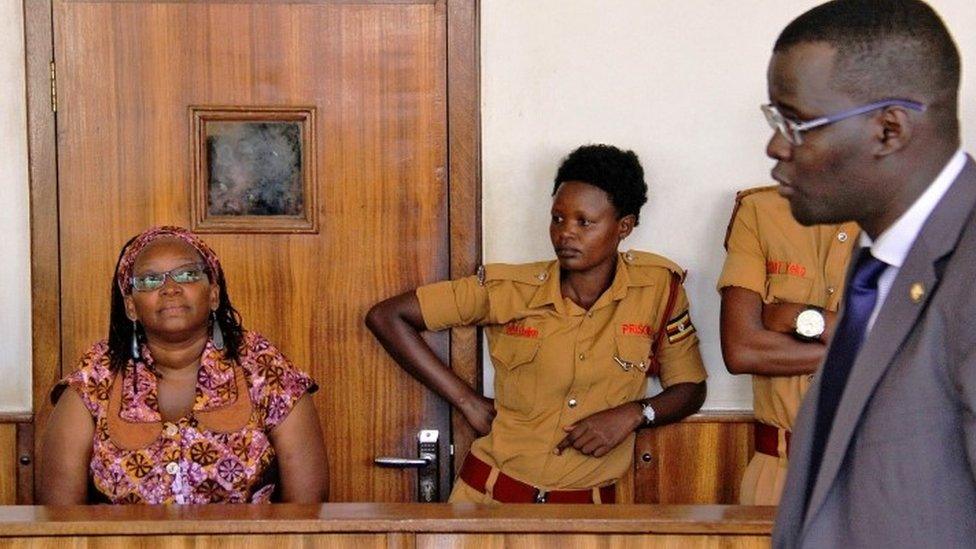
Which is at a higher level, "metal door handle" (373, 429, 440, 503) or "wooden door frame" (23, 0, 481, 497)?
"wooden door frame" (23, 0, 481, 497)

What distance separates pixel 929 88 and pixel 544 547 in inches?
50.8

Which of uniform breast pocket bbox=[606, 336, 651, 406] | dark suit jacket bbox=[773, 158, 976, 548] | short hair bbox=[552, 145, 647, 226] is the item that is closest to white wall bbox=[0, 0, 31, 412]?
short hair bbox=[552, 145, 647, 226]

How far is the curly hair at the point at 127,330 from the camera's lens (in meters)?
3.12

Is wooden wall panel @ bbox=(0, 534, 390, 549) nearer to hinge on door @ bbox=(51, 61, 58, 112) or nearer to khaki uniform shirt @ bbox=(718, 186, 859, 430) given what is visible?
khaki uniform shirt @ bbox=(718, 186, 859, 430)

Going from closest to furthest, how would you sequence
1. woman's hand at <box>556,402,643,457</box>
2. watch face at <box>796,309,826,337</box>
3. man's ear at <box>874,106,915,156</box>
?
man's ear at <box>874,106,915,156</box>
watch face at <box>796,309,826,337</box>
woman's hand at <box>556,402,643,457</box>

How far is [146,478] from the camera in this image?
2965 mm

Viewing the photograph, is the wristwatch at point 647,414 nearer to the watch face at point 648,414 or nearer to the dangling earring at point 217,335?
the watch face at point 648,414

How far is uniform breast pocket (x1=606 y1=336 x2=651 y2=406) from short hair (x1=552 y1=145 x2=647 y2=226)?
34 cm

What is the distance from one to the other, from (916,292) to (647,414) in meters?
2.10

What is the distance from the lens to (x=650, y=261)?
359 cm

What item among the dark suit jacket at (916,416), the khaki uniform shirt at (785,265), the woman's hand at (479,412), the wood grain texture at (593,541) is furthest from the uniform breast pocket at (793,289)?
the dark suit jacket at (916,416)

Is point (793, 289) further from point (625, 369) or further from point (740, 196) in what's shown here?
point (625, 369)

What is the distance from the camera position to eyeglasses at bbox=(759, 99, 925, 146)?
1438 mm

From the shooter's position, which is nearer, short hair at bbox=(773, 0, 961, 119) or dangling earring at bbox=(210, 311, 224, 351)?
short hair at bbox=(773, 0, 961, 119)
